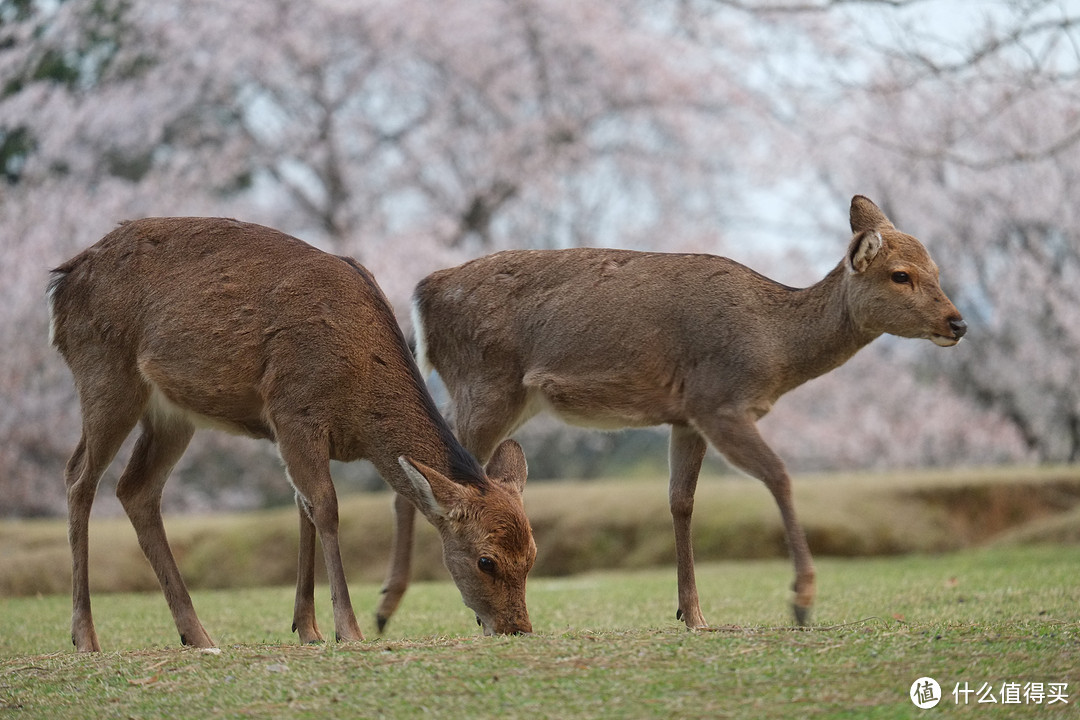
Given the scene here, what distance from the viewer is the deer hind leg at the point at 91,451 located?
18.2 ft

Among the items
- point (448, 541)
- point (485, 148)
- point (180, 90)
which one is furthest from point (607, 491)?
point (180, 90)

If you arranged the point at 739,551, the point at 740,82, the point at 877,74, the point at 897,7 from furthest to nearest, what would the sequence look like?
the point at 740,82 < the point at 877,74 < the point at 739,551 < the point at 897,7

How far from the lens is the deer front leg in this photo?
5.87 metres

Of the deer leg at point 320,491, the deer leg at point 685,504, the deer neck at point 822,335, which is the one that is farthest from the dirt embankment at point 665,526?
the deer leg at point 320,491

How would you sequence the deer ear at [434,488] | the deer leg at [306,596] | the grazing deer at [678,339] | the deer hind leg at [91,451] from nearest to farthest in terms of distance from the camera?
the deer ear at [434,488], the deer leg at [306,596], the deer hind leg at [91,451], the grazing deer at [678,339]

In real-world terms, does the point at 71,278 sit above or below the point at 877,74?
below

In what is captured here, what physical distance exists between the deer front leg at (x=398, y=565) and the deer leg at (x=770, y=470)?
57.9 inches

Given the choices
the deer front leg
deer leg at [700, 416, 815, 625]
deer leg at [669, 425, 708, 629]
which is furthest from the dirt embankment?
deer leg at [700, 416, 815, 625]

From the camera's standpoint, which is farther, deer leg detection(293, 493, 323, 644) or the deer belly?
the deer belly

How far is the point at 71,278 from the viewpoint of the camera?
19.1 feet

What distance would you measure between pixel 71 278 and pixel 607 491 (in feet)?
23.3

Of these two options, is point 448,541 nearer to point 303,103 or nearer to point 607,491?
point 607,491

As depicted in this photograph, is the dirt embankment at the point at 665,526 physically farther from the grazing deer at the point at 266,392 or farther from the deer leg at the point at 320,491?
the deer leg at the point at 320,491

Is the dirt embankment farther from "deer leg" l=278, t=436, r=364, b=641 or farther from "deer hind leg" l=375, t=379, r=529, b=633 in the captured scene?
"deer leg" l=278, t=436, r=364, b=641
